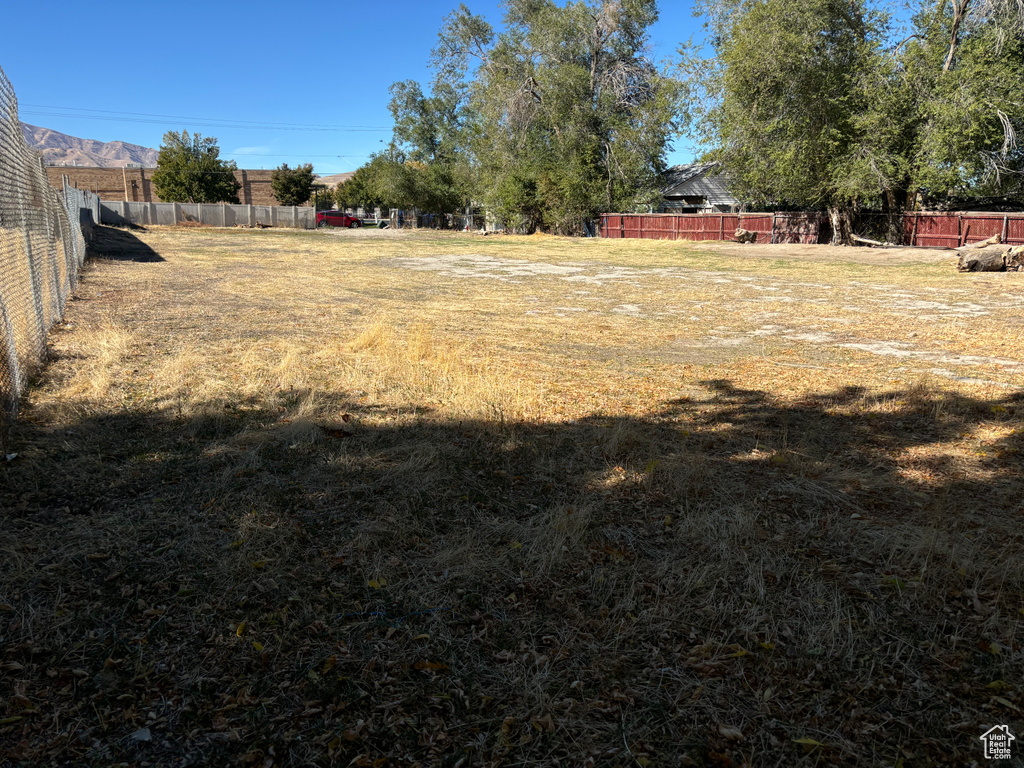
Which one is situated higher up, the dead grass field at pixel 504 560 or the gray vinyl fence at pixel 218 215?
the gray vinyl fence at pixel 218 215

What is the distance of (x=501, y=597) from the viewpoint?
3.06 m

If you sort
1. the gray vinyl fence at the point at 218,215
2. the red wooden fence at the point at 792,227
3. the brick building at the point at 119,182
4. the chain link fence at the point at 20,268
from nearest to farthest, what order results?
the chain link fence at the point at 20,268, the red wooden fence at the point at 792,227, the gray vinyl fence at the point at 218,215, the brick building at the point at 119,182

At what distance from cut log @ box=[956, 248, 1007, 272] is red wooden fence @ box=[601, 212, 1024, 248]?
21.2 feet

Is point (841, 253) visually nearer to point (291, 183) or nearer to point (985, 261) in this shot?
point (985, 261)

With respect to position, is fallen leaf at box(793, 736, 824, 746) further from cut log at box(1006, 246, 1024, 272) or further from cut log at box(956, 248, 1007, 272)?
cut log at box(956, 248, 1007, 272)

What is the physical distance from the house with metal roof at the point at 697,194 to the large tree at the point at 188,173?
4165 centimetres

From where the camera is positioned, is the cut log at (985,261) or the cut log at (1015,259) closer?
the cut log at (1015,259)

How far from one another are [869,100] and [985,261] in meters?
11.5

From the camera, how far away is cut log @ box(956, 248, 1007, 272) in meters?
18.7

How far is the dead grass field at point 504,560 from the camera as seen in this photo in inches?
A: 90.7

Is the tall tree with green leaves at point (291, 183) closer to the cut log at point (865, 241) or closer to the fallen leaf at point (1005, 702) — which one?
the cut log at point (865, 241)

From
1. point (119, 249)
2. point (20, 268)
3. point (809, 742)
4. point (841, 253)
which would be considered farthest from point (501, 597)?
point (841, 253)

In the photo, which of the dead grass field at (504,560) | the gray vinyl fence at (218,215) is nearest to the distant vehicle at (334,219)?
the gray vinyl fence at (218,215)

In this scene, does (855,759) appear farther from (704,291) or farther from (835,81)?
(835,81)
